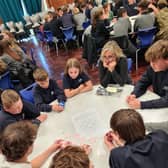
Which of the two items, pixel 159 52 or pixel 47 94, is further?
pixel 47 94

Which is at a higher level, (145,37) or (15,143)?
(15,143)

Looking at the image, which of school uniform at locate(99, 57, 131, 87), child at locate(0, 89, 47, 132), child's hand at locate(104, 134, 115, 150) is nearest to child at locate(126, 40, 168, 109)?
school uniform at locate(99, 57, 131, 87)

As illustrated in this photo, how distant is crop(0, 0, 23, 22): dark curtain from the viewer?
10055 mm

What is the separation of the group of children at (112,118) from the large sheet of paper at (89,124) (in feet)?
0.45

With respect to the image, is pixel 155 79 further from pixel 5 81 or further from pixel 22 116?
pixel 5 81

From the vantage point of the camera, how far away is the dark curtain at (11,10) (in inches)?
396

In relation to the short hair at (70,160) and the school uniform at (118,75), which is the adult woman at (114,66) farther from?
the short hair at (70,160)

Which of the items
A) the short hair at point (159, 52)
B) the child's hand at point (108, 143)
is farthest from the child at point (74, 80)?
the child's hand at point (108, 143)

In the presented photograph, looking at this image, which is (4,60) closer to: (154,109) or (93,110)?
(93,110)

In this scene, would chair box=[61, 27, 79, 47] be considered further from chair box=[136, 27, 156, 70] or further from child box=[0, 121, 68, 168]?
child box=[0, 121, 68, 168]

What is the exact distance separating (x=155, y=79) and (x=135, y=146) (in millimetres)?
1257

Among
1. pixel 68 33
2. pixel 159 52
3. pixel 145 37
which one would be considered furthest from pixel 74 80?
pixel 68 33

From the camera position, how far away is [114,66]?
296 cm

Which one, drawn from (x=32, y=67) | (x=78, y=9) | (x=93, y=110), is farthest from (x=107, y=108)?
(x=78, y=9)
